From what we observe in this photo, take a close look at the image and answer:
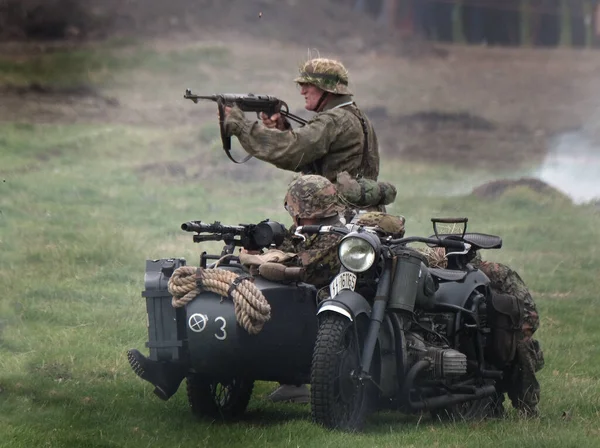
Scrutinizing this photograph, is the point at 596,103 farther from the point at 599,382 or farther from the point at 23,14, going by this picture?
the point at 599,382

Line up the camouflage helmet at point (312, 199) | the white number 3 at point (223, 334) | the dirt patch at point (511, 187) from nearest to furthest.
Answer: the white number 3 at point (223, 334) < the camouflage helmet at point (312, 199) < the dirt patch at point (511, 187)

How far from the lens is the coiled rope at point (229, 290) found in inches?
392

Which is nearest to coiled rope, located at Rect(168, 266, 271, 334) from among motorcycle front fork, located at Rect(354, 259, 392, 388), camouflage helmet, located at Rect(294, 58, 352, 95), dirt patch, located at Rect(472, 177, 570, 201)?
motorcycle front fork, located at Rect(354, 259, 392, 388)

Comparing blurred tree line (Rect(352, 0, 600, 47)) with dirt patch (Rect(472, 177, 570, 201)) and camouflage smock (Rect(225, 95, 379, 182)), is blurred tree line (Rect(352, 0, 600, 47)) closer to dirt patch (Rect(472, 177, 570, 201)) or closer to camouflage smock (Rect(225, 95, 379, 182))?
dirt patch (Rect(472, 177, 570, 201))

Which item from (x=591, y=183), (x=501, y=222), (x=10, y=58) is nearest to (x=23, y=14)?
(x=10, y=58)

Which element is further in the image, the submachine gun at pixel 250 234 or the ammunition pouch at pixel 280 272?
the submachine gun at pixel 250 234

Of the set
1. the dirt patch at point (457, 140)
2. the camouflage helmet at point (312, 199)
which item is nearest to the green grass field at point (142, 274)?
the dirt patch at point (457, 140)

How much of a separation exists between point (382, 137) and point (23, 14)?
7618 millimetres

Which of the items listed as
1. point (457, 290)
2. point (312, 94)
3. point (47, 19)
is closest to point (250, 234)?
point (457, 290)

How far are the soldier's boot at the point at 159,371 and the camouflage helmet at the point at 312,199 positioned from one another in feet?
4.14

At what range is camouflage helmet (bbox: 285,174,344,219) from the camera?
10.7 meters

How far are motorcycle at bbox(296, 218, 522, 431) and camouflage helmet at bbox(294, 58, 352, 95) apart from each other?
1536 mm

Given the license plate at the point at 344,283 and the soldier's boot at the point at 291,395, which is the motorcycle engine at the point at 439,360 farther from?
the soldier's boot at the point at 291,395

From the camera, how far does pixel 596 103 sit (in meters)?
27.5
